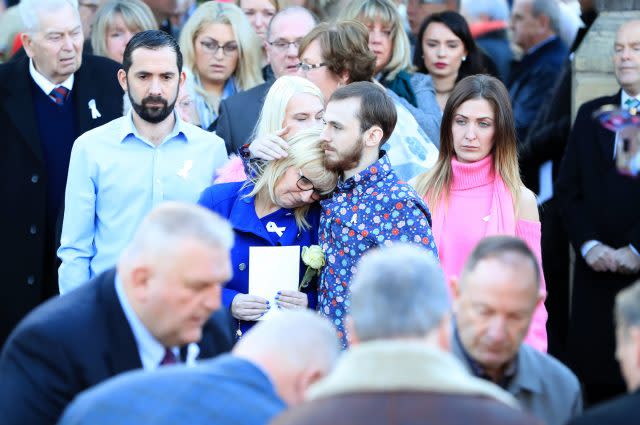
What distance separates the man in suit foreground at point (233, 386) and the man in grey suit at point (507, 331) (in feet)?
2.53

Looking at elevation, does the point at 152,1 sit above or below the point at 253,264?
above

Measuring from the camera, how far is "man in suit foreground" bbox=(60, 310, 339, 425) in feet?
11.7

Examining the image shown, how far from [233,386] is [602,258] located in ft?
14.0

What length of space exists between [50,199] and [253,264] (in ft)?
5.75

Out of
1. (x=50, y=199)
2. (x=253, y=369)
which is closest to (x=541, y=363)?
(x=253, y=369)

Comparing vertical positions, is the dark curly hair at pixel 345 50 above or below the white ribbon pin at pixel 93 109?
above

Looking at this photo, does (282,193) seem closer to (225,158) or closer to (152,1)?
(225,158)

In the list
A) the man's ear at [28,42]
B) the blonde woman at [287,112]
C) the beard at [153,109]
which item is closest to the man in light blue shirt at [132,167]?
the beard at [153,109]

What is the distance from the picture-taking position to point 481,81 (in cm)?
653

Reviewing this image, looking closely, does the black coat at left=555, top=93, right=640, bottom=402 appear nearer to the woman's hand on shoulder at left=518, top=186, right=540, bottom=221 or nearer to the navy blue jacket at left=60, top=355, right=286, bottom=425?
the woman's hand on shoulder at left=518, top=186, right=540, bottom=221

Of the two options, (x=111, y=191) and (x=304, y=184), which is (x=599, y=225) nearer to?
(x=304, y=184)

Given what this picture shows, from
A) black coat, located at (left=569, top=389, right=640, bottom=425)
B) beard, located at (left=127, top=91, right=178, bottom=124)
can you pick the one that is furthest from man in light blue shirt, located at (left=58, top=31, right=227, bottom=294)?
black coat, located at (left=569, top=389, right=640, bottom=425)

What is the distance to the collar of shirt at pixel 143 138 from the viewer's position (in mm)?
6492

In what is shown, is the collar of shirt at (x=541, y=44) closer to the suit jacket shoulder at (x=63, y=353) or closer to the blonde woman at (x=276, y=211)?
the blonde woman at (x=276, y=211)
